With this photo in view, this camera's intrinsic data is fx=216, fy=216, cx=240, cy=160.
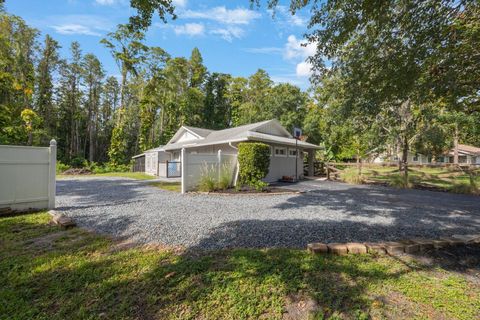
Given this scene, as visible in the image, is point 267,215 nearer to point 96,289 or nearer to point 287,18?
point 96,289

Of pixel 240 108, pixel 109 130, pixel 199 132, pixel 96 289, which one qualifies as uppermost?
pixel 240 108

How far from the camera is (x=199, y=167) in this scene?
9.25 meters

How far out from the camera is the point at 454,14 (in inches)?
146

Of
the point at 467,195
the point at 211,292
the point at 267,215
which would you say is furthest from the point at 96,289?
the point at 467,195

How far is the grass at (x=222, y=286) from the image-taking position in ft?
6.56

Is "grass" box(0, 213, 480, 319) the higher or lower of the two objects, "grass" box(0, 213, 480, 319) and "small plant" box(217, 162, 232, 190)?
the lower

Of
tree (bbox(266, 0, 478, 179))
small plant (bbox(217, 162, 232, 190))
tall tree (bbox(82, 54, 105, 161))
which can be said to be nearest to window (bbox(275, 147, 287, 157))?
small plant (bbox(217, 162, 232, 190))

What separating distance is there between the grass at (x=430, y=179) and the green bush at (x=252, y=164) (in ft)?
21.5

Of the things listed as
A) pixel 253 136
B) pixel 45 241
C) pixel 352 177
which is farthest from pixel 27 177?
pixel 352 177

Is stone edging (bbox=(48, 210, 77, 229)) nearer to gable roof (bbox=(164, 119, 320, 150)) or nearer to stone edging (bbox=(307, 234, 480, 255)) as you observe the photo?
Result: stone edging (bbox=(307, 234, 480, 255))

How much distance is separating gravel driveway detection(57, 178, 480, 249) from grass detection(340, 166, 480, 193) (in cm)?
304

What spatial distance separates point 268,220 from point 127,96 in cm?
3359

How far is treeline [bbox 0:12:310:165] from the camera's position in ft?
77.3

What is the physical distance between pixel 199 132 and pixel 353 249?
53.4ft
